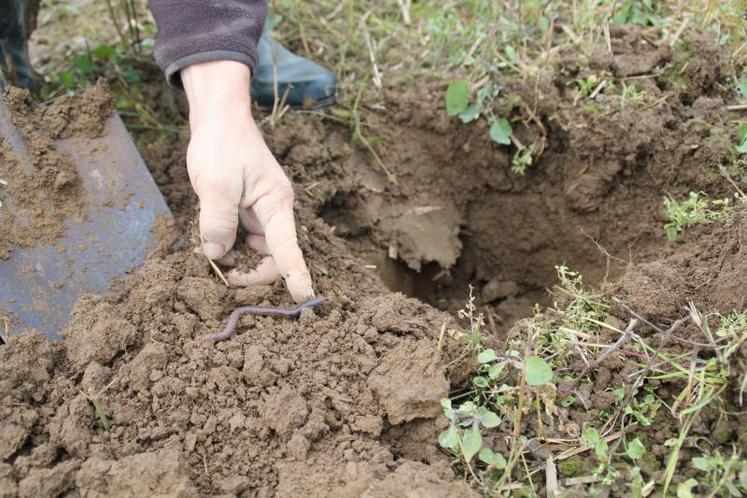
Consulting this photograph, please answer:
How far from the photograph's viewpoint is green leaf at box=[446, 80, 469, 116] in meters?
2.61

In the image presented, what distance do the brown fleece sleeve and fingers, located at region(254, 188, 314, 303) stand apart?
0.45 m

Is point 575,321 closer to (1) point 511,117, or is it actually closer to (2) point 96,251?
Result: (1) point 511,117

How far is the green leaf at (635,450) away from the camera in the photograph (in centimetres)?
151

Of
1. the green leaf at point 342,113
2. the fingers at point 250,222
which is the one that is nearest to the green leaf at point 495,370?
the fingers at point 250,222

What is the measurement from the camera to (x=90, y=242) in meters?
2.10

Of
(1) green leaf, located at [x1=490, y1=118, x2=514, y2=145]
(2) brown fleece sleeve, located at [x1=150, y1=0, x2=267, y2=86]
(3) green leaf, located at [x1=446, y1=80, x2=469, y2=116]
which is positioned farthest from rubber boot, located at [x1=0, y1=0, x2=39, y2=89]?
(1) green leaf, located at [x1=490, y1=118, x2=514, y2=145]

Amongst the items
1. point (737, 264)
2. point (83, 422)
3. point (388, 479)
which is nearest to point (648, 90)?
point (737, 264)

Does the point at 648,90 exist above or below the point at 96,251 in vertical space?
above

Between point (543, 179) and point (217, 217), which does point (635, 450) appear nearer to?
point (217, 217)

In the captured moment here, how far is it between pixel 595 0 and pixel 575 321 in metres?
1.55

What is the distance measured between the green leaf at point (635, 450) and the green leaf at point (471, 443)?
1.15 feet

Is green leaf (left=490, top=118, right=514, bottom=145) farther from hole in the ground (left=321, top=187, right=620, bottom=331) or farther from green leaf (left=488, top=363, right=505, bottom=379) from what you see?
green leaf (left=488, top=363, right=505, bottom=379)

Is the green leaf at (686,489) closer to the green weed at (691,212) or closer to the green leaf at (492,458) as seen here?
the green leaf at (492,458)

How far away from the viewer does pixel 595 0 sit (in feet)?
8.96
